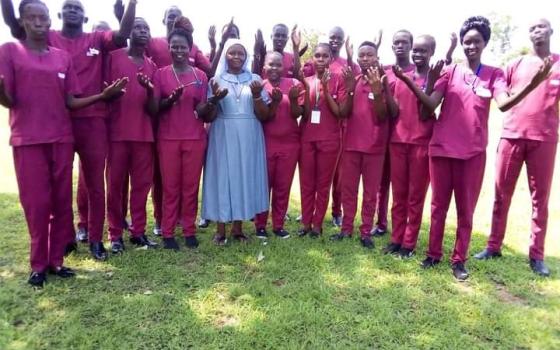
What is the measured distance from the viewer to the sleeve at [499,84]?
12.1 ft

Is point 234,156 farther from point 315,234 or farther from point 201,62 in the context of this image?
point 201,62

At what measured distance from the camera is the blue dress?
4.41 m

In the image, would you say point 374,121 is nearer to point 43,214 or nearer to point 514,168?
point 514,168

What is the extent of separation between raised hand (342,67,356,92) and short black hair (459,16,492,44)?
3.27ft

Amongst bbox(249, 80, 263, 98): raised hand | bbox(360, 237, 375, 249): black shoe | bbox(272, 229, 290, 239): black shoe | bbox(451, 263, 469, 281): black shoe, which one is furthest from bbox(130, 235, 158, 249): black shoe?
bbox(451, 263, 469, 281): black shoe

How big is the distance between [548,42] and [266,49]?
9.71 feet

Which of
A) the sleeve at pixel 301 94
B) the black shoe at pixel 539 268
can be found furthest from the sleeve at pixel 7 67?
the black shoe at pixel 539 268

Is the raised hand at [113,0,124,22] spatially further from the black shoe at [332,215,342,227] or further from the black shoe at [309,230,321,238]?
the black shoe at [332,215,342,227]

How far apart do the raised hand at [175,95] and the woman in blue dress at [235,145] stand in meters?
0.31

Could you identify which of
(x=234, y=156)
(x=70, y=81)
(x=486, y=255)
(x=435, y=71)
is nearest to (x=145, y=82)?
(x=70, y=81)

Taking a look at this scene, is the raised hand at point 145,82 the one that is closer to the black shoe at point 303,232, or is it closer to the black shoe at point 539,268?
the black shoe at point 303,232

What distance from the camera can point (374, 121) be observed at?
14.6ft

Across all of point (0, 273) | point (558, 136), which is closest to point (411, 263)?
point (558, 136)

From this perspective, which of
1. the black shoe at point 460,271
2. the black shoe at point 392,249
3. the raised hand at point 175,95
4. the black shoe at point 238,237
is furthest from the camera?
the black shoe at point 238,237
